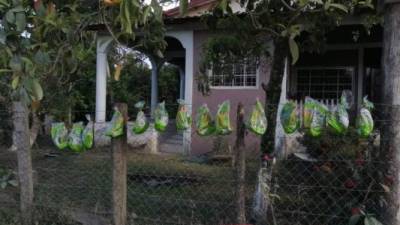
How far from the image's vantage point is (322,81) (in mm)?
12375

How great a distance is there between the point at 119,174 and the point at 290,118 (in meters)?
1.53

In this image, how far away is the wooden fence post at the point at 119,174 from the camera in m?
4.21

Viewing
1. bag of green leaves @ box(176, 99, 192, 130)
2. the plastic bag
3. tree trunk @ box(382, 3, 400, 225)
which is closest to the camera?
tree trunk @ box(382, 3, 400, 225)

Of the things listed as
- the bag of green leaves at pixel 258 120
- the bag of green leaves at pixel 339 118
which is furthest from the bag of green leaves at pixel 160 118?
the bag of green leaves at pixel 339 118

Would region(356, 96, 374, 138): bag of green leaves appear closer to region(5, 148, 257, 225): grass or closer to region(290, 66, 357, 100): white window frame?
region(5, 148, 257, 225): grass

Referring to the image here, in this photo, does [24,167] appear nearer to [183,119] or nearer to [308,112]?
[183,119]

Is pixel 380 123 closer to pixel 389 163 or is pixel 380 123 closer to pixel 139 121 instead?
pixel 389 163

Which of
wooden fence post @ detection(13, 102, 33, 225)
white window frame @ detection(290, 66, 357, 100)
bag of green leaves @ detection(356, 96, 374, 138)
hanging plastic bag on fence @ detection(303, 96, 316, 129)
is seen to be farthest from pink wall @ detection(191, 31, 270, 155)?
bag of green leaves @ detection(356, 96, 374, 138)

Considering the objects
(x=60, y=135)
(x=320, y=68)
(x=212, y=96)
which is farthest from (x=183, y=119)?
(x=320, y=68)

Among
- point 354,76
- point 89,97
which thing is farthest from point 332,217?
point 89,97

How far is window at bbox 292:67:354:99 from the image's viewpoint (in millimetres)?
12172

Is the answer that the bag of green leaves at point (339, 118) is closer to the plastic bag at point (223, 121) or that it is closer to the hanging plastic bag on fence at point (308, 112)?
the hanging plastic bag on fence at point (308, 112)

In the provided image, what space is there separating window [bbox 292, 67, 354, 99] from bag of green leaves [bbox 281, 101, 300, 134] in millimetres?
8749

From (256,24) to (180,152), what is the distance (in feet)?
23.1
